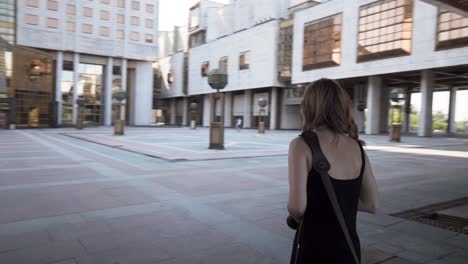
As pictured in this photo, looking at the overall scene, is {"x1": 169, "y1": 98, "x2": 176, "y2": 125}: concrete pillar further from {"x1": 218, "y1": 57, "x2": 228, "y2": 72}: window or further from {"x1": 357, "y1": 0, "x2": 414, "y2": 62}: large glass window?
{"x1": 357, "y1": 0, "x2": 414, "y2": 62}: large glass window

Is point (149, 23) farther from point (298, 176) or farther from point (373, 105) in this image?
point (298, 176)

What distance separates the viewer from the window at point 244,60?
54.2 meters

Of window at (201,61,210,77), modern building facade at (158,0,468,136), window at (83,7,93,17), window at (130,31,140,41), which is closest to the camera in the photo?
modern building facade at (158,0,468,136)

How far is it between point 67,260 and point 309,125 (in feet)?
9.15

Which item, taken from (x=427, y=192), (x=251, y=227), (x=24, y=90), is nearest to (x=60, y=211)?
(x=251, y=227)

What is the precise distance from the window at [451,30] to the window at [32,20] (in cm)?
4807

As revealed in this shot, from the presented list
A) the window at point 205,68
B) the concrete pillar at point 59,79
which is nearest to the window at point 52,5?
the concrete pillar at point 59,79

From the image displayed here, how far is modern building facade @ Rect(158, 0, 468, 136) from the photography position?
1275 inches

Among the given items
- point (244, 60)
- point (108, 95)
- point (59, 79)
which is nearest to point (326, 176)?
point (244, 60)

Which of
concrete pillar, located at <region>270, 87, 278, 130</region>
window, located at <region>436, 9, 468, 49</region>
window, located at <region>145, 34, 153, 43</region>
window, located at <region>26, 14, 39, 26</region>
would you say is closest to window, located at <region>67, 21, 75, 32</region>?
window, located at <region>26, 14, 39, 26</region>

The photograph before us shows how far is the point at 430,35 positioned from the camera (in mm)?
31531

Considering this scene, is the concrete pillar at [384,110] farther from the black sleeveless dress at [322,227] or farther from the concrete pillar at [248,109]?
the black sleeveless dress at [322,227]

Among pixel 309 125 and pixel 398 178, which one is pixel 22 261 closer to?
pixel 309 125

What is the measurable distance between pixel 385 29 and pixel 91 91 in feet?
140
